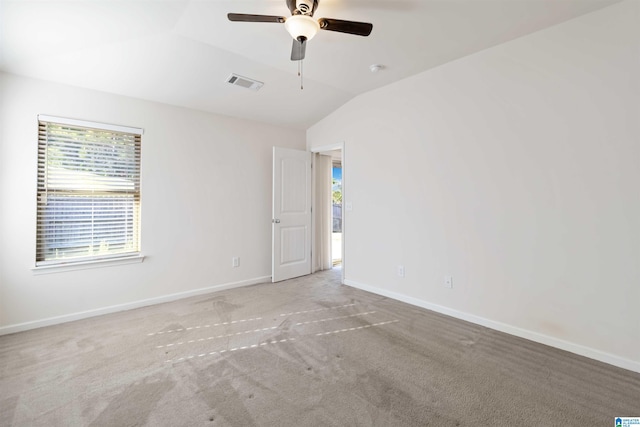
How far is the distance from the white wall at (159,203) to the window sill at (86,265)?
5cm

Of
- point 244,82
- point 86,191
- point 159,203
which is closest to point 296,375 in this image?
point 159,203

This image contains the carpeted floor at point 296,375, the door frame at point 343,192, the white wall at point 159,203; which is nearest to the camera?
the carpeted floor at point 296,375

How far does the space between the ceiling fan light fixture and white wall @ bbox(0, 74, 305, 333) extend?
229 cm

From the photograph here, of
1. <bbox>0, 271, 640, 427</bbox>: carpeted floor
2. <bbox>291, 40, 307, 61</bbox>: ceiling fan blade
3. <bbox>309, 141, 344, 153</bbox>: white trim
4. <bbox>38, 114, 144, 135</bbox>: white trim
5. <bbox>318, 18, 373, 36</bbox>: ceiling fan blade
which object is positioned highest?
<bbox>318, 18, 373, 36</bbox>: ceiling fan blade

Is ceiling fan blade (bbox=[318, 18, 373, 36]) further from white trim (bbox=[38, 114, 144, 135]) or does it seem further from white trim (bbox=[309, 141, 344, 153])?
white trim (bbox=[38, 114, 144, 135])

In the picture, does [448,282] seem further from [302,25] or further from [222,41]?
[222,41]

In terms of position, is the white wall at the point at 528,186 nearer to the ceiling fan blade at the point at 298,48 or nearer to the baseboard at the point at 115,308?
the ceiling fan blade at the point at 298,48

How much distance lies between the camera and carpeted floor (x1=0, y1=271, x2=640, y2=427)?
1674 millimetres

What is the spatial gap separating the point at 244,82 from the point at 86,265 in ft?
8.64

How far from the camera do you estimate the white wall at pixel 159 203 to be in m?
2.70

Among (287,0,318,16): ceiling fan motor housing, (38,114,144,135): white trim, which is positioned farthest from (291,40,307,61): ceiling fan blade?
(38,114,144,135): white trim

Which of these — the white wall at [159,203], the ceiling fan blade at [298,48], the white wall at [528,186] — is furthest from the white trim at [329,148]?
the ceiling fan blade at [298,48]

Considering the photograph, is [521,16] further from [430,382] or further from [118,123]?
[118,123]

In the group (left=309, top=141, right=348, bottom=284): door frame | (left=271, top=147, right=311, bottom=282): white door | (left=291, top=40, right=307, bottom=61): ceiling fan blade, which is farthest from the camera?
(left=271, top=147, right=311, bottom=282): white door
